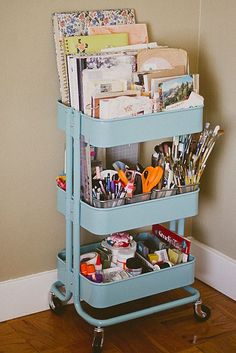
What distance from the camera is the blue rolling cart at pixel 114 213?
1.90m

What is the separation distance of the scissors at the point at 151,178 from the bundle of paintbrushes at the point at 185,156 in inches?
2.1

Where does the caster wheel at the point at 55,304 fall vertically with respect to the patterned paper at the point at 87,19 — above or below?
below

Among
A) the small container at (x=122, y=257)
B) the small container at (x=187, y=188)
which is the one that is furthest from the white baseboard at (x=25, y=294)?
the small container at (x=187, y=188)

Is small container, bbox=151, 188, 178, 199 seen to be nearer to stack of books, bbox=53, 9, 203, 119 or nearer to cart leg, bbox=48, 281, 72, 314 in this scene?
stack of books, bbox=53, 9, 203, 119

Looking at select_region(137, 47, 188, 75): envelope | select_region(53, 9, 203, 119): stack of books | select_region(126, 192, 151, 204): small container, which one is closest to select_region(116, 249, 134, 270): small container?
select_region(126, 192, 151, 204): small container

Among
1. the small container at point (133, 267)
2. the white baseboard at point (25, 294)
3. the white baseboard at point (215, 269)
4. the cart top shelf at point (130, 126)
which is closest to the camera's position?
the cart top shelf at point (130, 126)

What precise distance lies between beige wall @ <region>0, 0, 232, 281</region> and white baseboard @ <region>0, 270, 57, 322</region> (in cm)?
3

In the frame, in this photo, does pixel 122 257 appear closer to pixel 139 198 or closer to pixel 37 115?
pixel 139 198

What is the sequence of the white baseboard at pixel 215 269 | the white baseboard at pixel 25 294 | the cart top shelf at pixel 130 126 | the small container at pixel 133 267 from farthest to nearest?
the white baseboard at pixel 215 269 → the white baseboard at pixel 25 294 → the small container at pixel 133 267 → the cart top shelf at pixel 130 126

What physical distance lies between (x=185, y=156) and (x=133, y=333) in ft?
2.04

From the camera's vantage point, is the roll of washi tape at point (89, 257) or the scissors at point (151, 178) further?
the roll of washi tape at point (89, 257)

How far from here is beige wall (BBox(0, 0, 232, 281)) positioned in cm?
202

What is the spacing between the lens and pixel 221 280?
242 centimetres

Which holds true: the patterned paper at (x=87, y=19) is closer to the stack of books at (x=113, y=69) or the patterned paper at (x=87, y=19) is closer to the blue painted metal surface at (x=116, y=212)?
the stack of books at (x=113, y=69)
